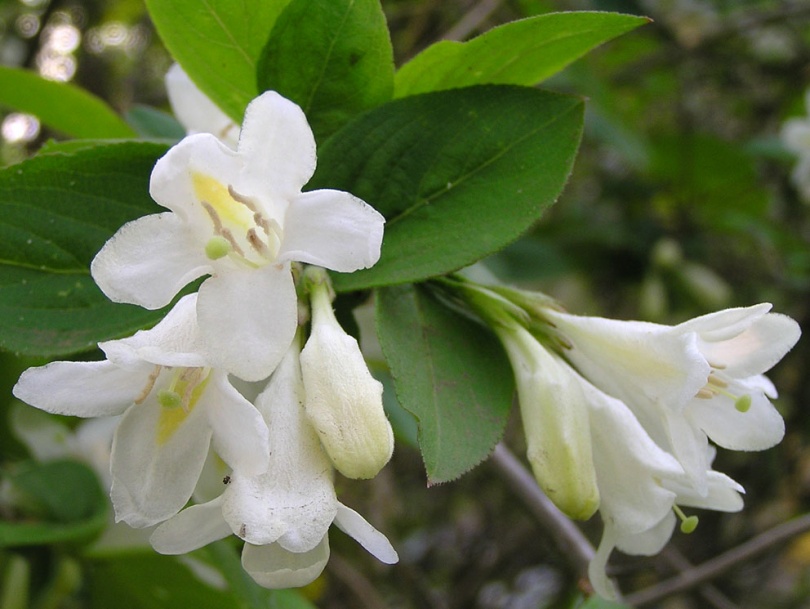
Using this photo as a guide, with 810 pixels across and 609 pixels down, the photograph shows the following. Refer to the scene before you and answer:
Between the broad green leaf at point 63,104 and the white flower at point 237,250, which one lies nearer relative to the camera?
the white flower at point 237,250

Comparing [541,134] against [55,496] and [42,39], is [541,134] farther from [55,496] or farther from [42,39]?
[42,39]

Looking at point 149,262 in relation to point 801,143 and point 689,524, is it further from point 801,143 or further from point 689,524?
point 801,143

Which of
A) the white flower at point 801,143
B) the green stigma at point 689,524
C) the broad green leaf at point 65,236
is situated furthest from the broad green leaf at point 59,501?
the white flower at point 801,143

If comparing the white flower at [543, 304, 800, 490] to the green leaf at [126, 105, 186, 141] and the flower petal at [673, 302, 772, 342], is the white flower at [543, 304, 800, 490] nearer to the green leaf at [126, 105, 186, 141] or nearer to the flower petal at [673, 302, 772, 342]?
the flower petal at [673, 302, 772, 342]

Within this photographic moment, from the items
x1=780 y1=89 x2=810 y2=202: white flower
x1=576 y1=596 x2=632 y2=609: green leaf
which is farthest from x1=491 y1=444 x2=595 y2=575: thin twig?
x1=780 y1=89 x2=810 y2=202: white flower

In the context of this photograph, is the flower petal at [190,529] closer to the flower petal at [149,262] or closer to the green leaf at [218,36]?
the flower petal at [149,262]

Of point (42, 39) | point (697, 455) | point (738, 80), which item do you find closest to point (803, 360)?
point (738, 80)
